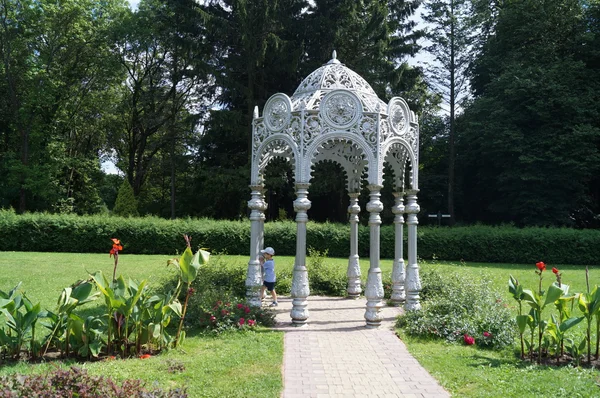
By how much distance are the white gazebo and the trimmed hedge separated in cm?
1199

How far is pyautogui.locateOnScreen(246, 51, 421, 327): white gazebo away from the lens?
27.8 feet

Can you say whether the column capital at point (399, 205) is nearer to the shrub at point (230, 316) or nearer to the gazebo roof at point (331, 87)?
the gazebo roof at point (331, 87)

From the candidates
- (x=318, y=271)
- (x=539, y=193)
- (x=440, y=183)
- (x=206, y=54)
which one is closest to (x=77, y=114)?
(x=206, y=54)

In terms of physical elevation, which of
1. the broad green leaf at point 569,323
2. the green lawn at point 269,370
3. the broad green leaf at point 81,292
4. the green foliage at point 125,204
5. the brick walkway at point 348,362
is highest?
the green foliage at point 125,204

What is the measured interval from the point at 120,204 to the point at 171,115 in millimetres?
6975

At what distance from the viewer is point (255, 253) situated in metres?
9.27

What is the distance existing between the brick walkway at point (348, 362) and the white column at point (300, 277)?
230 mm

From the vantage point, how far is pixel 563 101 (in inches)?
971

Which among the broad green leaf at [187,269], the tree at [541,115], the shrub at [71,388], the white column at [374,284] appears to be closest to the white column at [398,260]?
the white column at [374,284]

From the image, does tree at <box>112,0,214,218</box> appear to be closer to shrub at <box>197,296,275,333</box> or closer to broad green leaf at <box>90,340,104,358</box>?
shrub at <box>197,296,275,333</box>

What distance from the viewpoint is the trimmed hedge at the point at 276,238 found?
2131 centimetres

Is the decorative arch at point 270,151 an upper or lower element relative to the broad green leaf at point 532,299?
upper

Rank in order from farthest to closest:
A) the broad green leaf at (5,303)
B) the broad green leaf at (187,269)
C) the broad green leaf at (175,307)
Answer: the broad green leaf at (187,269)
the broad green leaf at (175,307)
the broad green leaf at (5,303)

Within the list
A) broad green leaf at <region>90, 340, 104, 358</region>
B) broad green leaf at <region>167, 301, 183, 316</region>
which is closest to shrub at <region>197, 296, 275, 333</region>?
broad green leaf at <region>167, 301, 183, 316</region>
